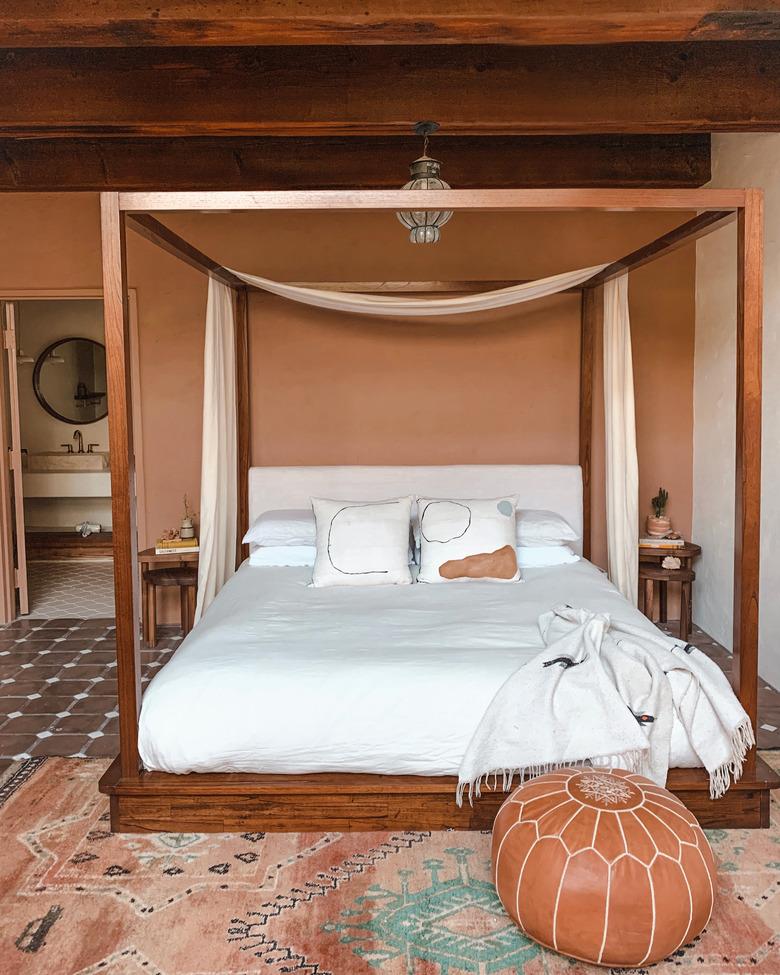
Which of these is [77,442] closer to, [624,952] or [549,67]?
[549,67]

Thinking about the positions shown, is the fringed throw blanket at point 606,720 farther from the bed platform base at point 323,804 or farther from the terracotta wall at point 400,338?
the terracotta wall at point 400,338

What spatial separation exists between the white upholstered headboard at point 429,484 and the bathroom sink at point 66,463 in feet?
11.6

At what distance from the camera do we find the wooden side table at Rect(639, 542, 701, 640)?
457cm

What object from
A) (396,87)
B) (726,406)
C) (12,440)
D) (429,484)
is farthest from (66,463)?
(726,406)

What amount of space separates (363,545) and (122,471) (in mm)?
1552

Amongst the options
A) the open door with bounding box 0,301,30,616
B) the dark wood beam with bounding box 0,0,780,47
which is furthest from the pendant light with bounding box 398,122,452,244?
the open door with bounding box 0,301,30,616

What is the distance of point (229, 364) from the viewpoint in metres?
4.53

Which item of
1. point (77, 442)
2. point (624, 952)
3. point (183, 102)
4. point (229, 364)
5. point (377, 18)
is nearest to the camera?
point (624, 952)

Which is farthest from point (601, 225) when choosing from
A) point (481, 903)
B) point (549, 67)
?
point (481, 903)

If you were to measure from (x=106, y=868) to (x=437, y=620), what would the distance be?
1.45 m

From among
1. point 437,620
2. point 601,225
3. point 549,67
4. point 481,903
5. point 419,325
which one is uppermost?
point 549,67

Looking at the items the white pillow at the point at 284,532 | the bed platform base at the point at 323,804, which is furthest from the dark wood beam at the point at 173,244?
the bed platform base at the point at 323,804

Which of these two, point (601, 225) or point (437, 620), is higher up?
point (601, 225)

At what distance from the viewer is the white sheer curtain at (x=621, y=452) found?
425cm
